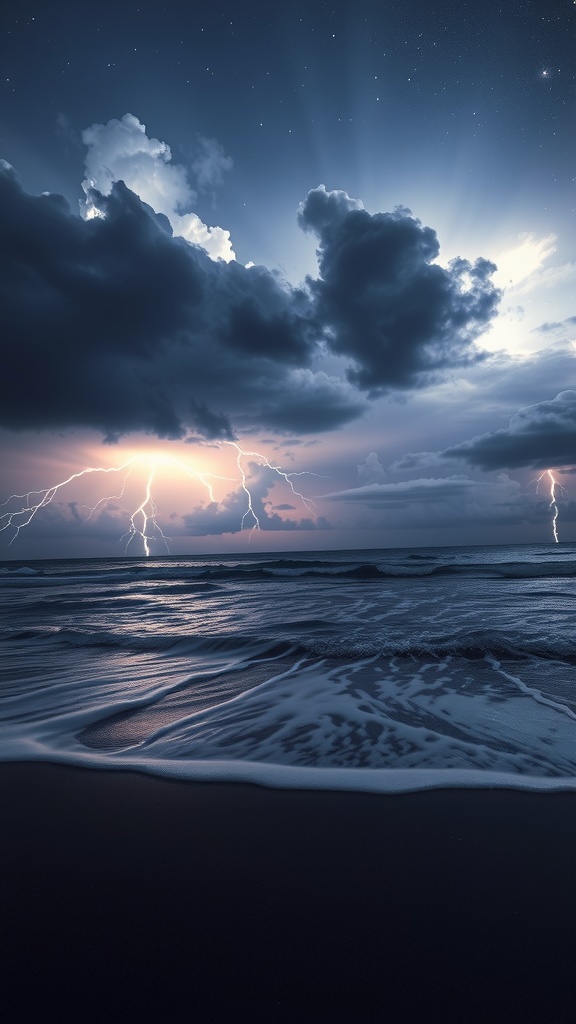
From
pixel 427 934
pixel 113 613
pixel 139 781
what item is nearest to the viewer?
pixel 427 934

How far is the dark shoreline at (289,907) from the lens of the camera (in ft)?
3.80

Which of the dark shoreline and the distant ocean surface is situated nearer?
the dark shoreline

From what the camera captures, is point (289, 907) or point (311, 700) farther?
point (311, 700)

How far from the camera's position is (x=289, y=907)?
1472 mm

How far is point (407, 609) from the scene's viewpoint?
9617 millimetres

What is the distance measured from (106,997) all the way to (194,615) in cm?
920

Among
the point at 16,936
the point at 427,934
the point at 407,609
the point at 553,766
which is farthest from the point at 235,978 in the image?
the point at 407,609

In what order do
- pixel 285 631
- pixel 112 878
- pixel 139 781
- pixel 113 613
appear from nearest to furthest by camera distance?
1. pixel 112 878
2. pixel 139 781
3. pixel 285 631
4. pixel 113 613

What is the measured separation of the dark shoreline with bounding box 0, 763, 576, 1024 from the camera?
45.6 inches

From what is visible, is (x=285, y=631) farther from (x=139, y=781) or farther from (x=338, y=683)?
(x=139, y=781)

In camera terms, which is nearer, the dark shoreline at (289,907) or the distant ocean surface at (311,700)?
the dark shoreline at (289,907)

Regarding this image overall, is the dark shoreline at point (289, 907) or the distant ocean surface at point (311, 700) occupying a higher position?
the dark shoreline at point (289, 907)

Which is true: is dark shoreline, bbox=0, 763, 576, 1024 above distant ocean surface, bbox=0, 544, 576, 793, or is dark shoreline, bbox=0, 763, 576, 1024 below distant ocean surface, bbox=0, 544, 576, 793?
above

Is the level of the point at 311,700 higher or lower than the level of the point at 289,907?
lower
